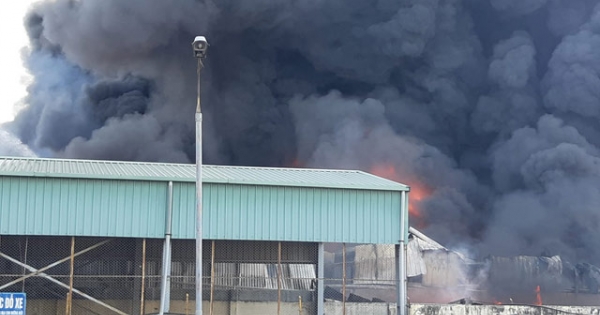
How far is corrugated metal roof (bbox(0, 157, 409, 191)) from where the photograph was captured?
3266 centimetres

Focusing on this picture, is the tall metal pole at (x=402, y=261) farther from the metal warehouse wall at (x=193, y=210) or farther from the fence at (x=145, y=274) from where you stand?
the fence at (x=145, y=274)

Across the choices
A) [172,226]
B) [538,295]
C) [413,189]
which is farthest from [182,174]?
[413,189]

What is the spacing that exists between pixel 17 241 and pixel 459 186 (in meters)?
43.0

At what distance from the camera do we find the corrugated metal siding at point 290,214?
3344 centimetres

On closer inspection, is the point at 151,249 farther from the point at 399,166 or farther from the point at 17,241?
the point at 399,166

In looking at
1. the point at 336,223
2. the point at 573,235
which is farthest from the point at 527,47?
the point at 336,223

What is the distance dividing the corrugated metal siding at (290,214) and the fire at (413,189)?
104 ft

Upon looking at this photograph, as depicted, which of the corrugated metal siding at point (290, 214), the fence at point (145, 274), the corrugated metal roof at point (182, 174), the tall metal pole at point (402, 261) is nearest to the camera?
the corrugated metal roof at point (182, 174)

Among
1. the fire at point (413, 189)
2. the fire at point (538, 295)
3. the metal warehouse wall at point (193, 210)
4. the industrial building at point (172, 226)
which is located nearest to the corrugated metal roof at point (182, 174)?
the industrial building at point (172, 226)

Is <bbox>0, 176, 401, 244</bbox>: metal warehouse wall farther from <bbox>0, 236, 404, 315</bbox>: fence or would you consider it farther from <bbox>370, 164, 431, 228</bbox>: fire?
<bbox>370, 164, 431, 228</bbox>: fire

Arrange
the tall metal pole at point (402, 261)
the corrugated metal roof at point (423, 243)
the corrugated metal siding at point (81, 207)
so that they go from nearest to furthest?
the corrugated metal siding at point (81, 207) < the tall metal pole at point (402, 261) < the corrugated metal roof at point (423, 243)

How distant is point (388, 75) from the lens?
7381 cm

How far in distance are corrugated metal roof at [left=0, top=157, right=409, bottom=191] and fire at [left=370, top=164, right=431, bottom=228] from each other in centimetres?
2903

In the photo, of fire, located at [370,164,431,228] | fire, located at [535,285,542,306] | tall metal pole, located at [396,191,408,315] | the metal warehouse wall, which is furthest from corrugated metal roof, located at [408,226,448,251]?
the metal warehouse wall
